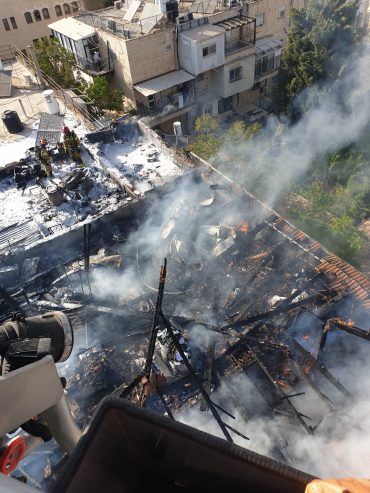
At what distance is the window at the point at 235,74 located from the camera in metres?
27.9

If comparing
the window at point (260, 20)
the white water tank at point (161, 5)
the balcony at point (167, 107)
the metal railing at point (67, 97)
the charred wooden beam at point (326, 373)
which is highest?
the white water tank at point (161, 5)

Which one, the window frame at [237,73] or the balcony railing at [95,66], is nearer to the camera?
the balcony railing at [95,66]

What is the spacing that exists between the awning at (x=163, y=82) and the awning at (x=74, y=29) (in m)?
5.13

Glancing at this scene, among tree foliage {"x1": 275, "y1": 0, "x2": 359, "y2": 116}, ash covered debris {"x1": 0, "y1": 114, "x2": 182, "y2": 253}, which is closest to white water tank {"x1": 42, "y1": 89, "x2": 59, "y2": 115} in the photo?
ash covered debris {"x1": 0, "y1": 114, "x2": 182, "y2": 253}

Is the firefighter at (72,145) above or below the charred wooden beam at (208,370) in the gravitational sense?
above

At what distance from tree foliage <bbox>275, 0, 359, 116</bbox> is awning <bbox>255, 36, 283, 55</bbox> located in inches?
137

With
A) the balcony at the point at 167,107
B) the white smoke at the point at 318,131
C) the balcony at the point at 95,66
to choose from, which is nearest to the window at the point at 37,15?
the balcony at the point at 95,66

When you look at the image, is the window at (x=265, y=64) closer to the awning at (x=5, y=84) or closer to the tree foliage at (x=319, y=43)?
the tree foliage at (x=319, y=43)

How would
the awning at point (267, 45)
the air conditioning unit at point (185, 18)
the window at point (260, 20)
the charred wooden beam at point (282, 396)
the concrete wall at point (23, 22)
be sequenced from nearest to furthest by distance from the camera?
1. the charred wooden beam at point (282, 396)
2. the air conditioning unit at point (185, 18)
3. the window at point (260, 20)
4. the awning at point (267, 45)
5. the concrete wall at point (23, 22)

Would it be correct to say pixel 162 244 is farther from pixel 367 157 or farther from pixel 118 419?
pixel 367 157

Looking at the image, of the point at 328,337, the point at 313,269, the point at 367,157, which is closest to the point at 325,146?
the point at 367,157

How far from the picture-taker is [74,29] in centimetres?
2642

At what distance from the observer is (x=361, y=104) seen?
23047 millimetres

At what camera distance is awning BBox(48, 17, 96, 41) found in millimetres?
25433
